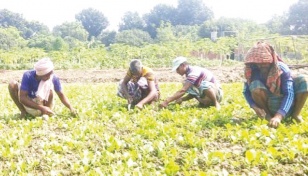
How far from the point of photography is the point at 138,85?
7.36 meters

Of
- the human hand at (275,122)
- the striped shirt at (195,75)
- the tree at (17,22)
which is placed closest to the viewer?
the human hand at (275,122)

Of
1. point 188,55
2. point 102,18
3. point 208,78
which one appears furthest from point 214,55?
point 102,18

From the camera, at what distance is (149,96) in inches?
276

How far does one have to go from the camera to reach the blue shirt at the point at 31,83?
5.96 m

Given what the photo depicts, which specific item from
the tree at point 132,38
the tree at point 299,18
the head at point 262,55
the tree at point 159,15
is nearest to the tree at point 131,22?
the tree at point 159,15

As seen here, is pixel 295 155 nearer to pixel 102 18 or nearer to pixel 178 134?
pixel 178 134

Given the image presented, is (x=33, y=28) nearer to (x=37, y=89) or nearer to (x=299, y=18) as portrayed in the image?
(x=299, y=18)

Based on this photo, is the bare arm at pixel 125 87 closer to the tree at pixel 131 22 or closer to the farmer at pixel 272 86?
the farmer at pixel 272 86

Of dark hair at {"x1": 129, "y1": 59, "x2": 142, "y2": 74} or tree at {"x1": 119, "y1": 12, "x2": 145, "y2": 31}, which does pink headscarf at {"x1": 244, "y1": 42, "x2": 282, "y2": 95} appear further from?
tree at {"x1": 119, "y1": 12, "x2": 145, "y2": 31}

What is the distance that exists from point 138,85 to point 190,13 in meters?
82.8

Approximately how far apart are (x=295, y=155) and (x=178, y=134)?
1486 millimetres

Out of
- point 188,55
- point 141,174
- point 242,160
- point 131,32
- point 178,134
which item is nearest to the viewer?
point 141,174

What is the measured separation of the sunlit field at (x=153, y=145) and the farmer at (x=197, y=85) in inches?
15.9

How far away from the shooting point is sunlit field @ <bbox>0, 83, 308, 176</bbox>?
3.61 m
